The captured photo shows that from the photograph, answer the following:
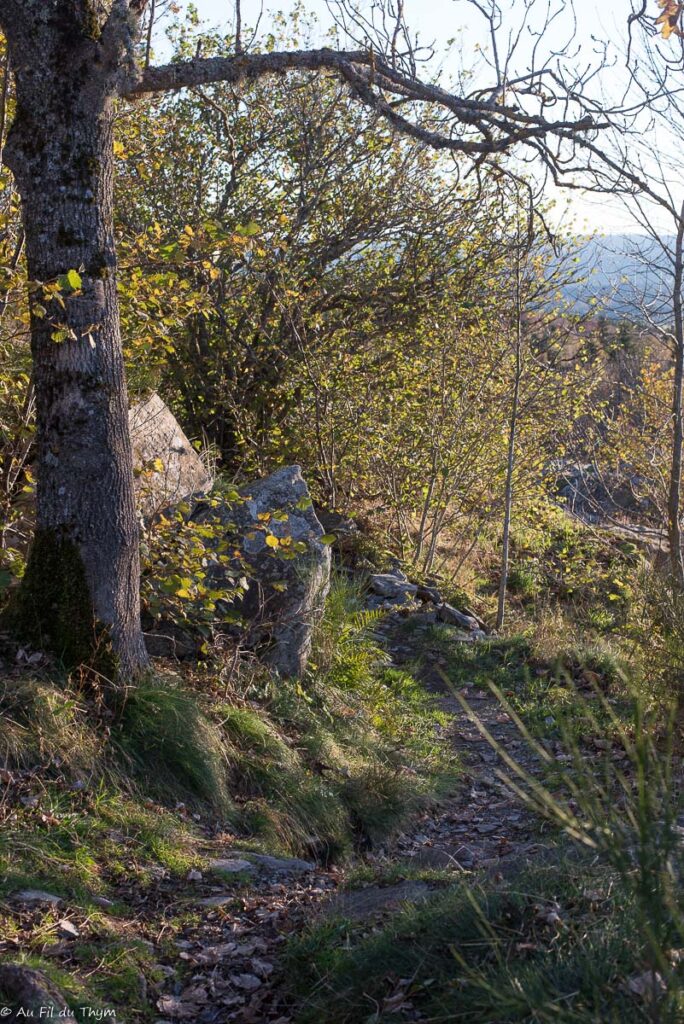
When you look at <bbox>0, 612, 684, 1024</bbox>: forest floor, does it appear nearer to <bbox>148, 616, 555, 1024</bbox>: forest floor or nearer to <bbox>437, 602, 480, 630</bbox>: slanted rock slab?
<bbox>148, 616, 555, 1024</bbox>: forest floor

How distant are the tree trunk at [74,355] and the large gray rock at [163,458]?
1.58 meters

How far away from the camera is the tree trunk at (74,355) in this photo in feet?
17.3

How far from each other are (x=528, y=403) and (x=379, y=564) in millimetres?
2721

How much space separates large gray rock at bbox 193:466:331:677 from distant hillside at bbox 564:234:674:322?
13.3ft

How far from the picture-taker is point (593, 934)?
303cm

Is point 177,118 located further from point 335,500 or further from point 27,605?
point 27,605

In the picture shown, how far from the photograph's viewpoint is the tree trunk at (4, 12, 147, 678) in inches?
207

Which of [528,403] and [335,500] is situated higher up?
[528,403]

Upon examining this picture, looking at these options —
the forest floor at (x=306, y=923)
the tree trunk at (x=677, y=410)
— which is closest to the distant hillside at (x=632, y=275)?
the tree trunk at (x=677, y=410)

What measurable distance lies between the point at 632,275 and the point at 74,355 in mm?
7259

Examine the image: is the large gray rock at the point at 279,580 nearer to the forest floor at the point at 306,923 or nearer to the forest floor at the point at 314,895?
the forest floor at the point at 314,895

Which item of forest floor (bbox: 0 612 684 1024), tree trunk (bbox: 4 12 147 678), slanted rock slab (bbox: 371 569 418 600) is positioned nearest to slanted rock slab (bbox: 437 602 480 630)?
slanted rock slab (bbox: 371 569 418 600)

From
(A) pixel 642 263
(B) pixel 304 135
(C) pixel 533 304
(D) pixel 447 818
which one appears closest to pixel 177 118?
(B) pixel 304 135

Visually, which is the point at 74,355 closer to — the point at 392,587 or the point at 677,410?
the point at 677,410
